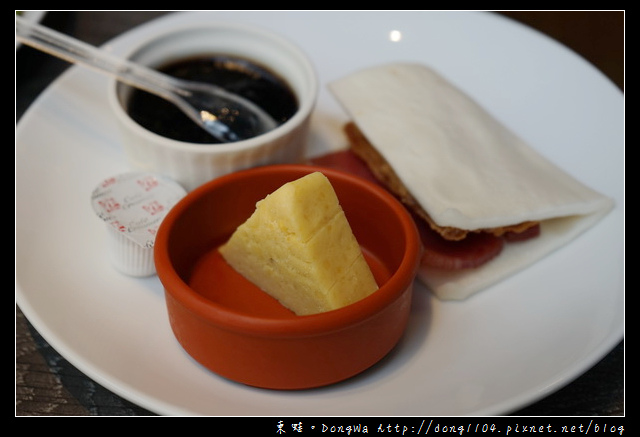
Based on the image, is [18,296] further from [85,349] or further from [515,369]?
[515,369]

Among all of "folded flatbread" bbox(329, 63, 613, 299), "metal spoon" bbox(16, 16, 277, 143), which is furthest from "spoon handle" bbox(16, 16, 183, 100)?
"folded flatbread" bbox(329, 63, 613, 299)

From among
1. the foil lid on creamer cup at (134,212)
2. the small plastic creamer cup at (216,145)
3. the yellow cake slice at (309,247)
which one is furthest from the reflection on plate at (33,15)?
the yellow cake slice at (309,247)

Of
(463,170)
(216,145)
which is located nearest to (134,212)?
(216,145)

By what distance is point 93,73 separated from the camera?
87.4 inches

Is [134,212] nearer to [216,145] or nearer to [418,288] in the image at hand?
[216,145]

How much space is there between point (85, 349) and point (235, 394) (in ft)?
1.08

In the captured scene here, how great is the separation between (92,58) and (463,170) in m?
1.05

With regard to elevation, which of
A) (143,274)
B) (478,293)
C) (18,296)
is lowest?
(478,293)

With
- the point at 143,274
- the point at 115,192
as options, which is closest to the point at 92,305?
the point at 143,274

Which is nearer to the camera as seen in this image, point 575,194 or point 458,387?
point 458,387

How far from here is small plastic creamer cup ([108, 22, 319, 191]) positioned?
173cm

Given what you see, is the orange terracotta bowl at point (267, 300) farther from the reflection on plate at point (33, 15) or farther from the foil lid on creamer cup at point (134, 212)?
the reflection on plate at point (33, 15)

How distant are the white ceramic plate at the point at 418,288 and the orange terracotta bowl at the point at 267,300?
7 centimetres

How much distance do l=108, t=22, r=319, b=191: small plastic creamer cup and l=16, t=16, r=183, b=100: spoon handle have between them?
4 centimetres
